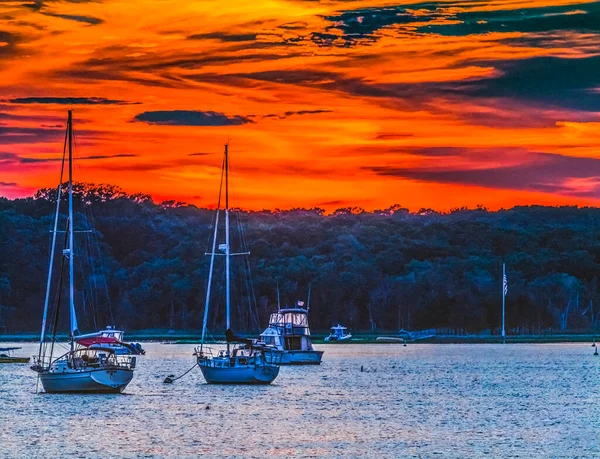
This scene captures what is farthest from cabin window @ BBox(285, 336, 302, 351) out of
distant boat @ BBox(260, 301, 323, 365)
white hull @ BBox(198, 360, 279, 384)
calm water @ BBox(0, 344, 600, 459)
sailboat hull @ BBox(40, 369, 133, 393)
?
sailboat hull @ BBox(40, 369, 133, 393)

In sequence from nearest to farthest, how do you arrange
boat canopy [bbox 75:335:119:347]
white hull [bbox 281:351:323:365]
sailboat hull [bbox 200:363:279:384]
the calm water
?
the calm water
boat canopy [bbox 75:335:119:347]
sailboat hull [bbox 200:363:279:384]
white hull [bbox 281:351:323:365]

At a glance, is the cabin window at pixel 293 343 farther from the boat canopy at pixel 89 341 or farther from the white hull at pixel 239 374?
the boat canopy at pixel 89 341

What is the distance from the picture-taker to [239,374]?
87500 mm

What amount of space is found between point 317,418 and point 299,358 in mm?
52546

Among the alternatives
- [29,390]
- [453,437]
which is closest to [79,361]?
[29,390]

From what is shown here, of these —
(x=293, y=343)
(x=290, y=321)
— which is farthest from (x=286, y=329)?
(x=293, y=343)

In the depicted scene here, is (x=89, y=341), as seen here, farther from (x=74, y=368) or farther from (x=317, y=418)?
(x=317, y=418)

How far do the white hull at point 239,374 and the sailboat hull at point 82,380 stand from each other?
11.5 meters

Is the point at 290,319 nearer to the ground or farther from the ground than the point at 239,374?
nearer to the ground

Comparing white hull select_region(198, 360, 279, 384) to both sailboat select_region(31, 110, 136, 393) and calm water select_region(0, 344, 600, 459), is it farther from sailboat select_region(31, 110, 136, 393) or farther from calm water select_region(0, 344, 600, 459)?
sailboat select_region(31, 110, 136, 393)

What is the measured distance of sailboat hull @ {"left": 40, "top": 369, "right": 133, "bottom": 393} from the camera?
74000 millimetres

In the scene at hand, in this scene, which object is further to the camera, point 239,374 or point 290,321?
point 290,321

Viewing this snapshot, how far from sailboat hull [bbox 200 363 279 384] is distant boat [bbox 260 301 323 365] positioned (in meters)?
29.3

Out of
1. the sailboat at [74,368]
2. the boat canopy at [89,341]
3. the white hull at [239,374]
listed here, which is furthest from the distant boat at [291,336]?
the sailboat at [74,368]
